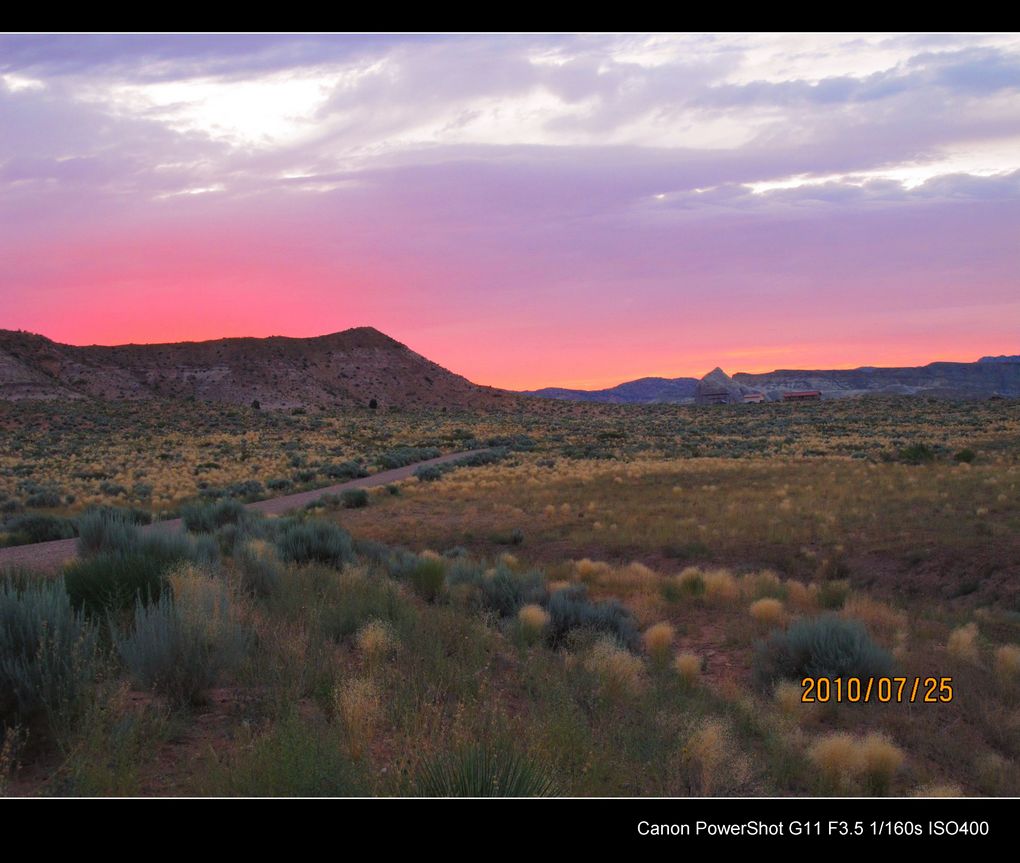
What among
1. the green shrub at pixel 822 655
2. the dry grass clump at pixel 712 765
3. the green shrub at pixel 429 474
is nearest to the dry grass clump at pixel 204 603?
the dry grass clump at pixel 712 765

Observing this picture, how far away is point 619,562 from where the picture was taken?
16.1 metres

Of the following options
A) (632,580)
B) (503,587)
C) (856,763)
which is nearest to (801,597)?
(632,580)

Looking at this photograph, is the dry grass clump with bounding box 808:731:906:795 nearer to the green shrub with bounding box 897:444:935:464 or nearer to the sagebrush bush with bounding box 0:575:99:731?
the sagebrush bush with bounding box 0:575:99:731

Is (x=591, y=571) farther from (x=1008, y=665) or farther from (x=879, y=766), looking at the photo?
(x=879, y=766)

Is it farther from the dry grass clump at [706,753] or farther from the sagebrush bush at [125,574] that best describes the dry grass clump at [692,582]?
the sagebrush bush at [125,574]

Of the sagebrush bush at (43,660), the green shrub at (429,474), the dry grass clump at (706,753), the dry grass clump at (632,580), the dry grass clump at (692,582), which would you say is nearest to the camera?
the sagebrush bush at (43,660)

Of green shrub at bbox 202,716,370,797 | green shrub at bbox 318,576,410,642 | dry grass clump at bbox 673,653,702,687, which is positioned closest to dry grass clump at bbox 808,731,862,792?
dry grass clump at bbox 673,653,702,687

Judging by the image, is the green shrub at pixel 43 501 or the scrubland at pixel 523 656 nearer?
the scrubland at pixel 523 656

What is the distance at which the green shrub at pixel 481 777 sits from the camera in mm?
3877

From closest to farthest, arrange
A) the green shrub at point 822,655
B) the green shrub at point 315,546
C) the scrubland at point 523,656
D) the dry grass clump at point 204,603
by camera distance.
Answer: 1. the scrubland at point 523,656
2. the dry grass clump at point 204,603
3. the green shrub at point 822,655
4. the green shrub at point 315,546

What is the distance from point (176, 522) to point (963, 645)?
17106 mm

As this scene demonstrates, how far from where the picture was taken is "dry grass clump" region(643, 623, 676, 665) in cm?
852

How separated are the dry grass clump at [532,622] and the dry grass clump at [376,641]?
1.90 metres
